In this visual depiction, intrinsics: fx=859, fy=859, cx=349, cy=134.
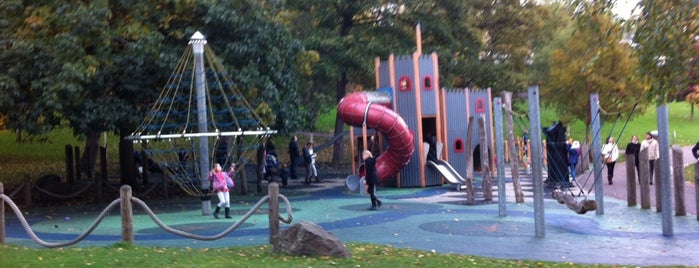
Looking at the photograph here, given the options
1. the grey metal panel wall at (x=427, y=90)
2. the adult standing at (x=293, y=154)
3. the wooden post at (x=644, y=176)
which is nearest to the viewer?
the wooden post at (x=644, y=176)

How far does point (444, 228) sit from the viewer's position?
53.6ft

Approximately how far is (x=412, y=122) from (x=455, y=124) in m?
2.18

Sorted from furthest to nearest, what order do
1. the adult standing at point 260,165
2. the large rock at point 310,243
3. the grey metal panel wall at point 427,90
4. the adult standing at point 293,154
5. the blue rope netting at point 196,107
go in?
the adult standing at point 293,154 < the grey metal panel wall at point 427,90 < the adult standing at point 260,165 < the blue rope netting at point 196,107 < the large rock at point 310,243

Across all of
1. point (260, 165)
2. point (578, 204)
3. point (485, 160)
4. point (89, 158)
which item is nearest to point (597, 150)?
point (578, 204)

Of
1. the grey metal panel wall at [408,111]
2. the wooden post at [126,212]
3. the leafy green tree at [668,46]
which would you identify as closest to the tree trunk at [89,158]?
the grey metal panel wall at [408,111]

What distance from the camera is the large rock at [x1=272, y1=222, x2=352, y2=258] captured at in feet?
38.1

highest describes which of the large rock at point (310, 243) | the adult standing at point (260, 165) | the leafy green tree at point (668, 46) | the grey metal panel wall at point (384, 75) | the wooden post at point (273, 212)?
the grey metal panel wall at point (384, 75)

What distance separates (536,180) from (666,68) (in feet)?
15.1

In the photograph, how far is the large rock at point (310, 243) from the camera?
11602 mm

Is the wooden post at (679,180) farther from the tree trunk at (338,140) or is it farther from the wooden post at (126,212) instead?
the tree trunk at (338,140)

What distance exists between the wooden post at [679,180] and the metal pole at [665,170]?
248cm

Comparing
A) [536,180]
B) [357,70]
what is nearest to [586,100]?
[357,70]

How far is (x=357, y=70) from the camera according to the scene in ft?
117

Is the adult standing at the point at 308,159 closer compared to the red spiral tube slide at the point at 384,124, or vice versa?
the red spiral tube slide at the point at 384,124
